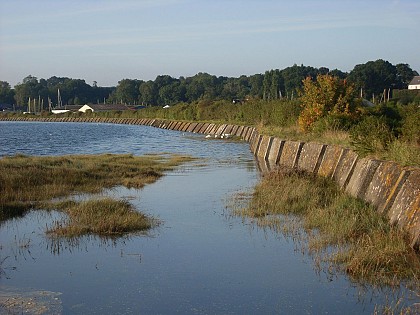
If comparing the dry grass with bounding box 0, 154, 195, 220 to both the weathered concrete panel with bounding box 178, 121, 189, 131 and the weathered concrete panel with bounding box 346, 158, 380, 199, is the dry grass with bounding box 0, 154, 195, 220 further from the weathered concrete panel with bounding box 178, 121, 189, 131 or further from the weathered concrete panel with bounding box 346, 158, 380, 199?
the weathered concrete panel with bounding box 178, 121, 189, 131

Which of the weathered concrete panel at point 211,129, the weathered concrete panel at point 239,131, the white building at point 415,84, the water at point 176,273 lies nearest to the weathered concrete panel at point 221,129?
the weathered concrete panel at point 211,129

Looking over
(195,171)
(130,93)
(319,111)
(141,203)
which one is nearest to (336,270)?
(141,203)

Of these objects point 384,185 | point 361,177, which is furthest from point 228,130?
point 384,185

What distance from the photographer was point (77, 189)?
20.0 m

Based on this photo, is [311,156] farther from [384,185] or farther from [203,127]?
[203,127]

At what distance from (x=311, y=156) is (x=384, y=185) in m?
9.20

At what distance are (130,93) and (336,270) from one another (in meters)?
188

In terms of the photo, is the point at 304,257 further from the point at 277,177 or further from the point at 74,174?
the point at 74,174

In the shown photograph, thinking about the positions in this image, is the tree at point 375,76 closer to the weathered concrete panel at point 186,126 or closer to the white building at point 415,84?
the white building at point 415,84

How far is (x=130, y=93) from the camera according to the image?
19500 cm

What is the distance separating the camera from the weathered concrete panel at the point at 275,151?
96.3ft

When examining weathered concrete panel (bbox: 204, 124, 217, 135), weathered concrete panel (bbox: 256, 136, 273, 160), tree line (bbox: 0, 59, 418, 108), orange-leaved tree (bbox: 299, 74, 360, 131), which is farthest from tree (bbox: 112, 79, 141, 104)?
orange-leaved tree (bbox: 299, 74, 360, 131)

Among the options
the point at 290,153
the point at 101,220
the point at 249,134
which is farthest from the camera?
the point at 249,134

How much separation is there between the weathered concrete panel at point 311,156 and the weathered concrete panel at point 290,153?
0.42 metres
